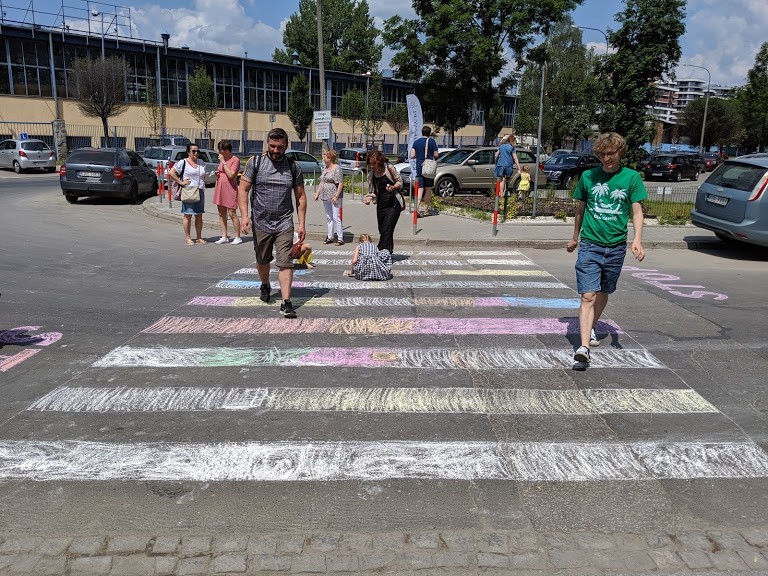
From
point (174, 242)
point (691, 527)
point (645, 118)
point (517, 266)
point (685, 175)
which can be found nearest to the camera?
point (691, 527)

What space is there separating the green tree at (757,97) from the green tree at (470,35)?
25102 mm

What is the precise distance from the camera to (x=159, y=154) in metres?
28.5

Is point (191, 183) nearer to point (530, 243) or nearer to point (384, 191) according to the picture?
point (384, 191)

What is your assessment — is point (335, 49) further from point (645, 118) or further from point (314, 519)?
point (314, 519)

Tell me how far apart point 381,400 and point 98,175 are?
1687 centimetres

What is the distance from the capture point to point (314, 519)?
11.0 feet

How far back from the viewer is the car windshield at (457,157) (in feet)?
68.2

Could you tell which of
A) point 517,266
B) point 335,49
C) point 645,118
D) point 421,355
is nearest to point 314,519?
point 421,355

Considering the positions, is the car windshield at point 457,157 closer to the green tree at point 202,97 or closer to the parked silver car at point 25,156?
the parked silver car at point 25,156

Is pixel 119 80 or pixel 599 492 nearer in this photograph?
pixel 599 492

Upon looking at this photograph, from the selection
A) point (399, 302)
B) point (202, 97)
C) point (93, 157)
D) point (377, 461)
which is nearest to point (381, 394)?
point (377, 461)

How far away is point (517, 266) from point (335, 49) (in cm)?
8236

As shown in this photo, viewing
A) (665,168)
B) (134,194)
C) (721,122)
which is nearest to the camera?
(134,194)

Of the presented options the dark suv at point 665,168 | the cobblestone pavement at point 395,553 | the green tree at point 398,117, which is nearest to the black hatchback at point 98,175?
the cobblestone pavement at point 395,553
